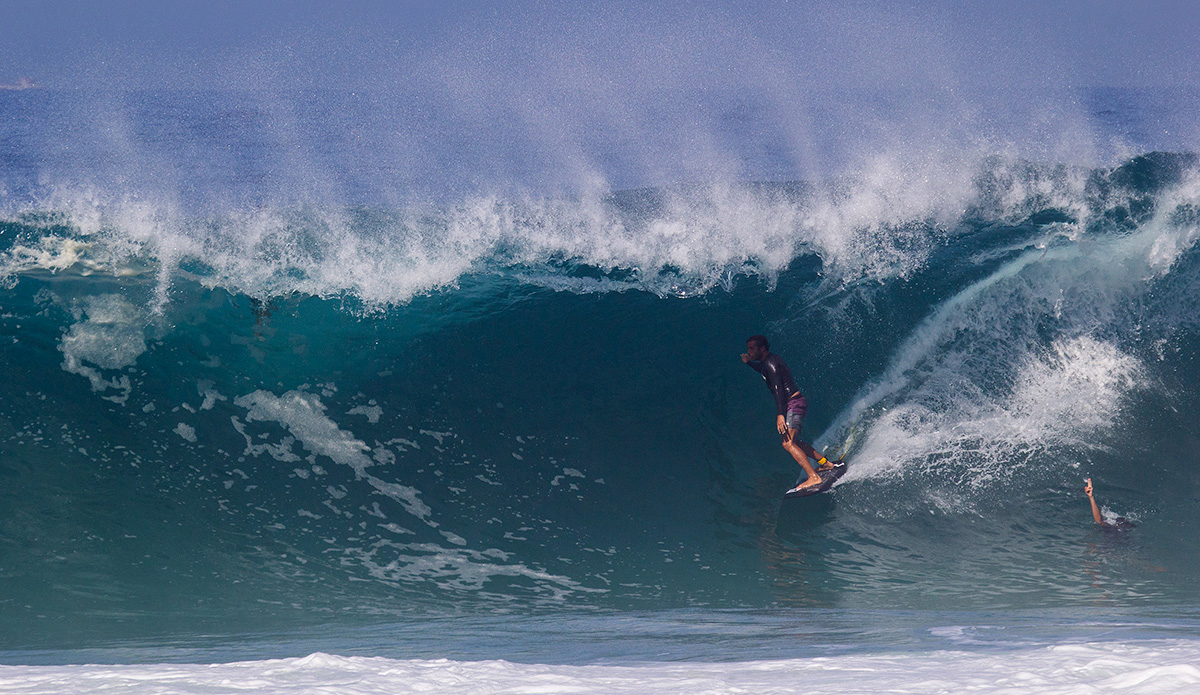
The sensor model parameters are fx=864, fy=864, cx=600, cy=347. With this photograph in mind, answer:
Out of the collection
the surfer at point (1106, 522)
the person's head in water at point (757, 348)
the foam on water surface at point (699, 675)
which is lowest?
the foam on water surface at point (699, 675)

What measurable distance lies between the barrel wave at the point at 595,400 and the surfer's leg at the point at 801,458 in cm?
15

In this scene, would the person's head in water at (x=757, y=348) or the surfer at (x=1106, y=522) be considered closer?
the surfer at (x=1106, y=522)

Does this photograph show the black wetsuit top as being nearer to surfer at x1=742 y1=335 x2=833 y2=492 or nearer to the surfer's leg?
surfer at x1=742 y1=335 x2=833 y2=492

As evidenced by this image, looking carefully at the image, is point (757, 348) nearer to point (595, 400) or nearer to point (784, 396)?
point (784, 396)

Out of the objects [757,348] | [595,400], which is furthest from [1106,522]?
[595,400]

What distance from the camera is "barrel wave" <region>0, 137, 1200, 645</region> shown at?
5.52 metres

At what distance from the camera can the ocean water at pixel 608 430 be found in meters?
4.36

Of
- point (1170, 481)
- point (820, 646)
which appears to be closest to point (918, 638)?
point (820, 646)

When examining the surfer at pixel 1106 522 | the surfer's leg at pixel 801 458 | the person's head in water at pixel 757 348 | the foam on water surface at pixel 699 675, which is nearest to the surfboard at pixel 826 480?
the surfer's leg at pixel 801 458

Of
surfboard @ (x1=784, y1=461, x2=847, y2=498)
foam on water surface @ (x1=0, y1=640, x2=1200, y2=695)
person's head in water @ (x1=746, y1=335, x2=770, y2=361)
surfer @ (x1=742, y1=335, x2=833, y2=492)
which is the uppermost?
person's head in water @ (x1=746, y1=335, x2=770, y2=361)

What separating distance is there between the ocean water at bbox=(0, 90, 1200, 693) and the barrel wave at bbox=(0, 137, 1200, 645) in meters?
0.03

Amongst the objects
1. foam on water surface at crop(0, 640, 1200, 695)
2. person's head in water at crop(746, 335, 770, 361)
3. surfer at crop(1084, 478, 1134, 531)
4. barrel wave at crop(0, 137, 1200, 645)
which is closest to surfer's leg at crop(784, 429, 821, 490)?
barrel wave at crop(0, 137, 1200, 645)

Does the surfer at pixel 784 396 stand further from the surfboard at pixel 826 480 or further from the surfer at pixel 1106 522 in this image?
the surfer at pixel 1106 522

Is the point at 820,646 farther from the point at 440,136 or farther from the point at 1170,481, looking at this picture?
the point at 440,136
